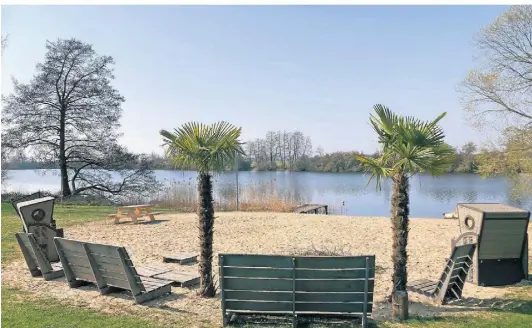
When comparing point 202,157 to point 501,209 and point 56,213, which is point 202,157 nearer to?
point 501,209

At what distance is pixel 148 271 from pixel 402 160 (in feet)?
14.8

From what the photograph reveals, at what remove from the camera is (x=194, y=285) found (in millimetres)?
6887

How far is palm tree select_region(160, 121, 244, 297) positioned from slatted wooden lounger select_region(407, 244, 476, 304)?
3.23m

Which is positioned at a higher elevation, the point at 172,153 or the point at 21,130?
the point at 21,130

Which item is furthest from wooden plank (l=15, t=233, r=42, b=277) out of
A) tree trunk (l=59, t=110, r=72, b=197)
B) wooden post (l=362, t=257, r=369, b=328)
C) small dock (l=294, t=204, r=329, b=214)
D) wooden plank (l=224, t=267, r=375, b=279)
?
tree trunk (l=59, t=110, r=72, b=197)

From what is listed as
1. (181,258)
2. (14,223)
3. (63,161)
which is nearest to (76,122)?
(63,161)

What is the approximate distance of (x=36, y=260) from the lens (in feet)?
24.0

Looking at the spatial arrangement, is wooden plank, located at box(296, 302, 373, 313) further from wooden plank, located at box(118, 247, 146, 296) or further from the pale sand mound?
wooden plank, located at box(118, 247, 146, 296)

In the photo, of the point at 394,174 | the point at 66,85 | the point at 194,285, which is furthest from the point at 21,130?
the point at 394,174

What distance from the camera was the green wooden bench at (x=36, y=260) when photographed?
7000mm

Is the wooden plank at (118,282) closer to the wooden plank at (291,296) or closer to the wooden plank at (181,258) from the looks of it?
the wooden plank at (291,296)

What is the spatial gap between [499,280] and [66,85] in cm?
2710

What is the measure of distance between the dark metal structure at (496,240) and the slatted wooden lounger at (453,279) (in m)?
0.72

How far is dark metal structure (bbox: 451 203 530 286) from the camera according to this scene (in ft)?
21.9
